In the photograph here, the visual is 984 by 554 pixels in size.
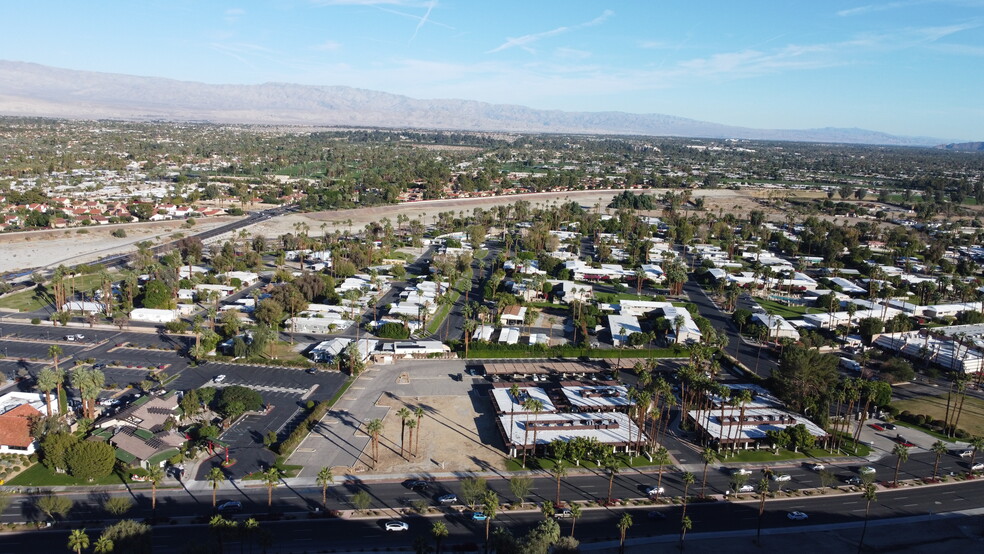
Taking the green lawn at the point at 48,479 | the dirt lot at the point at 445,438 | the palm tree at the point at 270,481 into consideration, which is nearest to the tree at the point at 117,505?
the green lawn at the point at 48,479

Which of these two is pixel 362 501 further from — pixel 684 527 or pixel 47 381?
pixel 47 381

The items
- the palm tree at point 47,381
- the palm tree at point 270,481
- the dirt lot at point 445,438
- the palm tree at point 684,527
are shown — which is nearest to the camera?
the palm tree at point 684,527

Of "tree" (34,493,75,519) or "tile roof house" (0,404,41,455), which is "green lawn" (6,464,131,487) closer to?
"tile roof house" (0,404,41,455)

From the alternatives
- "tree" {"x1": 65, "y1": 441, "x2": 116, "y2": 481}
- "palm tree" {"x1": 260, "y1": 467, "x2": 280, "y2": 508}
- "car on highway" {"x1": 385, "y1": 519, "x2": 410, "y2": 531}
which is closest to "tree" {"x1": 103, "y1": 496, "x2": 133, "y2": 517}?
"tree" {"x1": 65, "y1": 441, "x2": 116, "y2": 481}

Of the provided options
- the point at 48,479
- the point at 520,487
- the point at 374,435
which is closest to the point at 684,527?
the point at 520,487

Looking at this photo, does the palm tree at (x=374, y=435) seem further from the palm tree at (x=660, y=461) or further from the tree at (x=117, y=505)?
the palm tree at (x=660, y=461)

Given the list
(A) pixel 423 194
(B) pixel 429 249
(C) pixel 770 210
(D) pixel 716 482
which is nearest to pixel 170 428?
(D) pixel 716 482

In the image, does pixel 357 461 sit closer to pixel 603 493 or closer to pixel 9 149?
pixel 603 493
